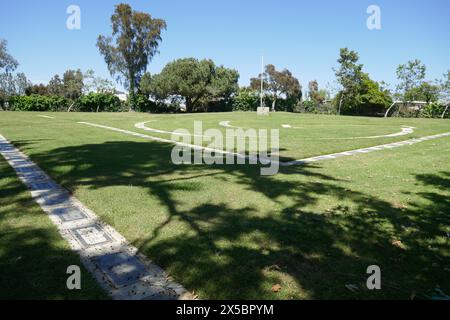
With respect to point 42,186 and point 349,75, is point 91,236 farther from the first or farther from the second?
point 349,75

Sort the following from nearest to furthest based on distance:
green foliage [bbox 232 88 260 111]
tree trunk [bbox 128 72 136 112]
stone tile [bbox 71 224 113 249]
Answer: stone tile [bbox 71 224 113 249], tree trunk [bbox 128 72 136 112], green foliage [bbox 232 88 260 111]

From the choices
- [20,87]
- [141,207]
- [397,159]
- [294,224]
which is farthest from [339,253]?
[20,87]

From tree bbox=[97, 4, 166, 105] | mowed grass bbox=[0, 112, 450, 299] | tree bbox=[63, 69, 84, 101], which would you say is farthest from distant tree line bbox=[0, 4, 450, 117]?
mowed grass bbox=[0, 112, 450, 299]

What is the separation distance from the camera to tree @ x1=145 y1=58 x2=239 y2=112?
136 feet

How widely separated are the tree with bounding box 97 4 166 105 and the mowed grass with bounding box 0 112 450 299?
38757mm

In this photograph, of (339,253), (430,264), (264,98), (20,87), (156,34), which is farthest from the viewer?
(20,87)

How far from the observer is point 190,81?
41.4m

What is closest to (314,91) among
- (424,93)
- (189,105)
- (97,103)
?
(424,93)

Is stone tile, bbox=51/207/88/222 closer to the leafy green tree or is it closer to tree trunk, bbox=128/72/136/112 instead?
tree trunk, bbox=128/72/136/112

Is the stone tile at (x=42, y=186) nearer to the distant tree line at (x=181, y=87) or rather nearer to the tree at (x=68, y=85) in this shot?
the distant tree line at (x=181, y=87)

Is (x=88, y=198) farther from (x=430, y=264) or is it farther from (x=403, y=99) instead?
(x=403, y=99)

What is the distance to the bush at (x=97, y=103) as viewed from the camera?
40.0 m
